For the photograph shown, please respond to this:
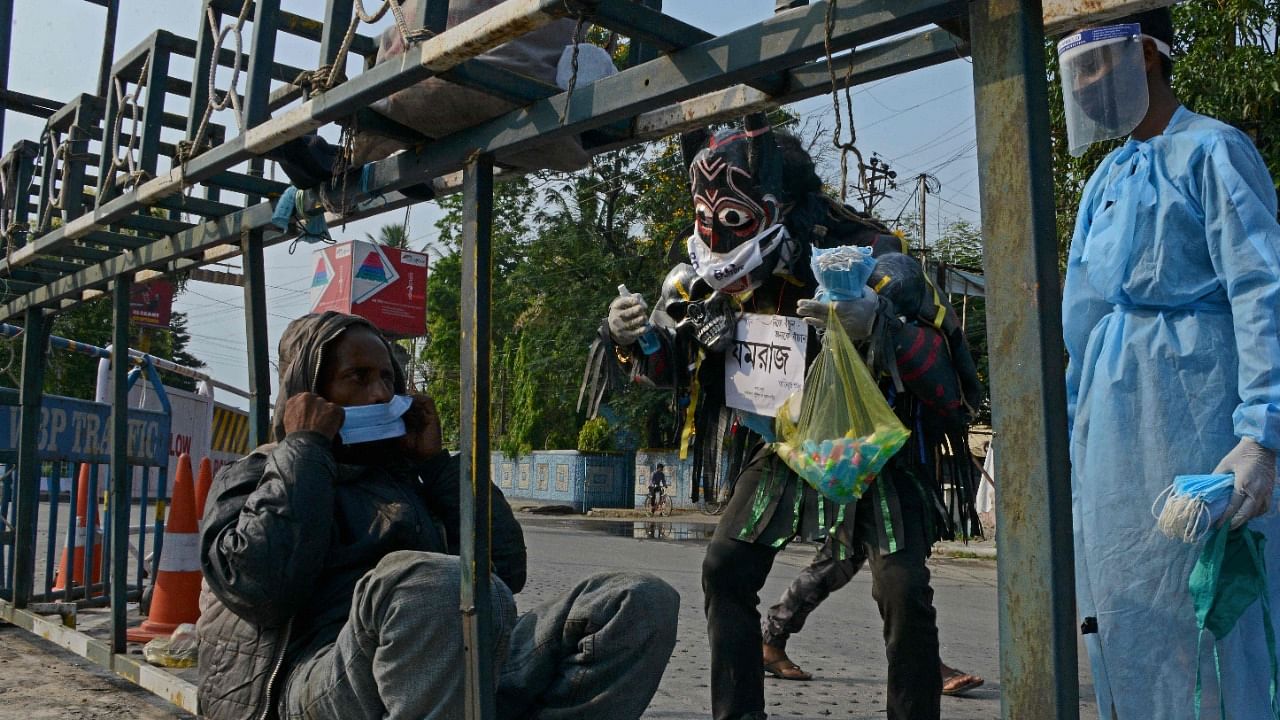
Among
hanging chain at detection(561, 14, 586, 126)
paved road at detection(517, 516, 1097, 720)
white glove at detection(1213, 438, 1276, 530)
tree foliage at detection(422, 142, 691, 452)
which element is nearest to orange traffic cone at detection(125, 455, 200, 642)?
paved road at detection(517, 516, 1097, 720)

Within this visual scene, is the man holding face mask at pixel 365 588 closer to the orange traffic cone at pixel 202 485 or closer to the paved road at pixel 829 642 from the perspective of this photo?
the paved road at pixel 829 642

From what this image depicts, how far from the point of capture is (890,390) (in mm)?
3531

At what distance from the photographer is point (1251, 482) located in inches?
88.8

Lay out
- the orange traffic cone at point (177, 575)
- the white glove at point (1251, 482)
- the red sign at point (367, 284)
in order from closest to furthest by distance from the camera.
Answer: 1. the white glove at point (1251, 482)
2. the orange traffic cone at point (177, 575)
3. the red sign at point (367, 284)

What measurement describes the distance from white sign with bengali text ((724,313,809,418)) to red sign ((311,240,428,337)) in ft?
19.6

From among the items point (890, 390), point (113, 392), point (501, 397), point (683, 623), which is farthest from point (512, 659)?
point (501, 397)

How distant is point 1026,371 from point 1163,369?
0.99 meters

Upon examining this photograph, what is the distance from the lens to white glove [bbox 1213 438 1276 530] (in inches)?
88.7

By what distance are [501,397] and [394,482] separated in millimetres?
34888

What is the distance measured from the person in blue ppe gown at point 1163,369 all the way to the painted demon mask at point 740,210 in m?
1.14

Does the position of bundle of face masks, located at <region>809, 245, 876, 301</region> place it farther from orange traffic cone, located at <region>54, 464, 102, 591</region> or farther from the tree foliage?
the tree foliage

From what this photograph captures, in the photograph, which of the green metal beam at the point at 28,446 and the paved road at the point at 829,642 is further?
the green metal beam at the point at 28,446

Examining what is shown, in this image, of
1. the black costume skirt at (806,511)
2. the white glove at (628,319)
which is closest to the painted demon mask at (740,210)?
the white glove at (628,319)

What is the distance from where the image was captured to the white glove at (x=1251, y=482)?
2254 millimetres
